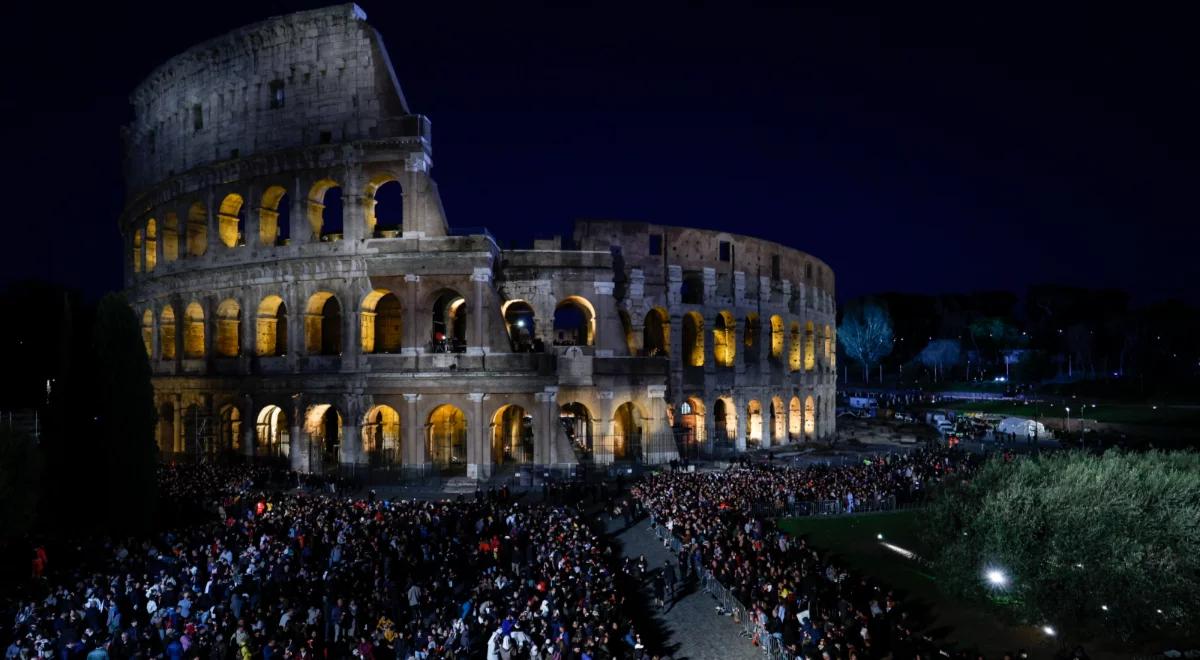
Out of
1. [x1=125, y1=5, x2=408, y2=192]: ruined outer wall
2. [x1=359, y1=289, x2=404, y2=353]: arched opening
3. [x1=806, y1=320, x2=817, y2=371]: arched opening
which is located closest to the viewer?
[x1=125, y1=5, x2=408, y2=192]: ruined outer wall

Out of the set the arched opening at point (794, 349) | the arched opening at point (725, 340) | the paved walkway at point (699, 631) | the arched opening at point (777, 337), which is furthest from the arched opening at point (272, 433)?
the arched opening at point (794, 349)

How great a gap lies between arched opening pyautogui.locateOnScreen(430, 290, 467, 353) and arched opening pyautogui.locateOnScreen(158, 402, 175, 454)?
14019 millimetres

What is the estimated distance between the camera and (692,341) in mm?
44094

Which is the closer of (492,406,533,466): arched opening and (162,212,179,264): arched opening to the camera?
(492,406,533,466): arched opening

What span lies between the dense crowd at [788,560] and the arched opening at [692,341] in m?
13.6

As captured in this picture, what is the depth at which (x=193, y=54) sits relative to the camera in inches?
1428

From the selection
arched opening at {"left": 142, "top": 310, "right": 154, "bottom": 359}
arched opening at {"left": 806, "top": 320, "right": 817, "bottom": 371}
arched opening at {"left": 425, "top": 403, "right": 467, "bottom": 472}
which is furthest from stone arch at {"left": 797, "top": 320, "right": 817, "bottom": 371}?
arched opening at {"left": 142, "top": 310, "right": 154, "bottom": 359}

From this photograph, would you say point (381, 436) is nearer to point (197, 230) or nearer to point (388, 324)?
point (388, 324)

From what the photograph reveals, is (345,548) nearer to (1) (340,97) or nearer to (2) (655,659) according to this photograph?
(2) (655,659)

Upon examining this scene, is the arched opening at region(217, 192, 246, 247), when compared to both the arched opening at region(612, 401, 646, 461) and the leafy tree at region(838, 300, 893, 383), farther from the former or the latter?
the leafy tree at region(838, 300, 893, 383)

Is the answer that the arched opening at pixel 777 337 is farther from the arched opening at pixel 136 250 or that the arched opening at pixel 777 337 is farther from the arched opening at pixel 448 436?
the arched opening at pixel 136 250

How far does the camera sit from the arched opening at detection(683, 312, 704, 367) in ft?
137

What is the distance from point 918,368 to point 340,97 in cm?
8159

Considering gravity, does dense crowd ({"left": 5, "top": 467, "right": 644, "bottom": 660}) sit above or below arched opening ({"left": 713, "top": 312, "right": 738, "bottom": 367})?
below
